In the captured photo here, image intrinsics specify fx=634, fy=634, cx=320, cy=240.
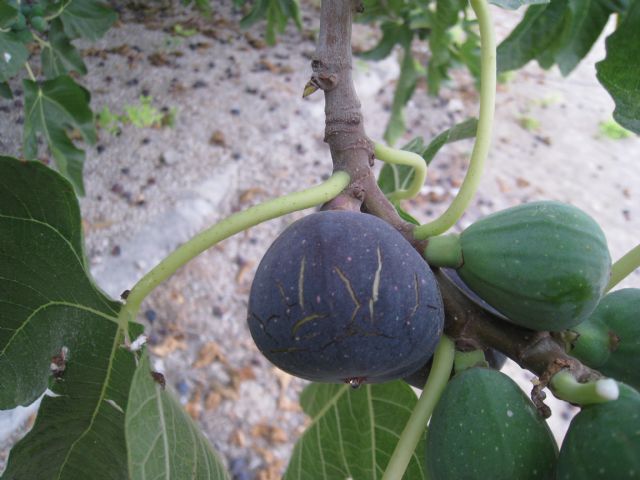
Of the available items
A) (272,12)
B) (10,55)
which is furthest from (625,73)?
(272,12)

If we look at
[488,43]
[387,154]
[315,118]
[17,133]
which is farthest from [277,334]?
[315,118]

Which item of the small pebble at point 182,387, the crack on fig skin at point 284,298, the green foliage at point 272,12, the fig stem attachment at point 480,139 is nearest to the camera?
the crack on fig skin at point 284,298

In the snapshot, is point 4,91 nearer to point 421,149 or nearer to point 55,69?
point 55,69

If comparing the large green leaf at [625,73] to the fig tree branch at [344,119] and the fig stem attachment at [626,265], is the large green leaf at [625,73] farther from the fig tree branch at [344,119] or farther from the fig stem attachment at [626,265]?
the fig tree branch at [344,119]

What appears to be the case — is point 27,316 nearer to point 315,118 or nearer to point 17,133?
point 17,133

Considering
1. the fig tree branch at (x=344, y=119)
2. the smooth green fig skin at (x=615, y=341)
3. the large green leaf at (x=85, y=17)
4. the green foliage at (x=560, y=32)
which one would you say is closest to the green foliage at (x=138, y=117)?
the large green leaf at (x=85, y=17)
